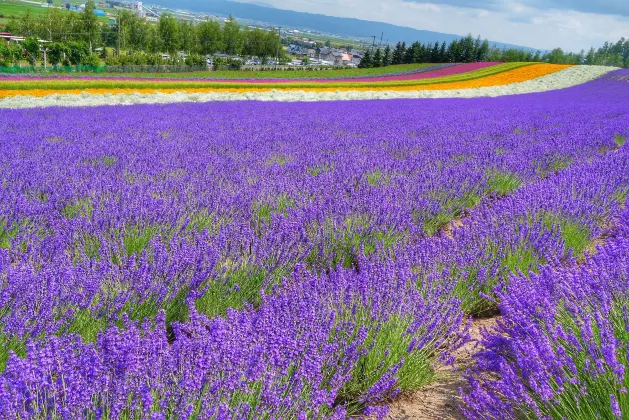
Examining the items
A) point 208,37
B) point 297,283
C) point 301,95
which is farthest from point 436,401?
point 208,37

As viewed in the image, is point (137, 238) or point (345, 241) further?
point (345, 241)

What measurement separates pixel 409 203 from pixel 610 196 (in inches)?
80.1

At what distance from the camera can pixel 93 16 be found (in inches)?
2514

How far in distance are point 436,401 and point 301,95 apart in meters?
19.5

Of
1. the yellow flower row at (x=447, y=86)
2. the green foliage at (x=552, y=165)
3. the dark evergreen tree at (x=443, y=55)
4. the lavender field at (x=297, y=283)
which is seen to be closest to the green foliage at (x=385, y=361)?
the lavender field at (x=297, y=283)

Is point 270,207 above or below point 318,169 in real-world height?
above

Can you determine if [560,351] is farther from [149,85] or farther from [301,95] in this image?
[149,85]

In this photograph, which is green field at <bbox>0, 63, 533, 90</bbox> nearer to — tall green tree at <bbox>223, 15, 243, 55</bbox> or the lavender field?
the lavender field

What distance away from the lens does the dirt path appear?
2254 mm

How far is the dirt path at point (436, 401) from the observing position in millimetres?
2254

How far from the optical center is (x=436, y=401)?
2.36 metres

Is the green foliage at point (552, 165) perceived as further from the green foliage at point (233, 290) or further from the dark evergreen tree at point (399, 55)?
the dark evergreen tree at point (399, 55)

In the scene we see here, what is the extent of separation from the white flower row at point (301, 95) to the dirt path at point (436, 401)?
13.5m

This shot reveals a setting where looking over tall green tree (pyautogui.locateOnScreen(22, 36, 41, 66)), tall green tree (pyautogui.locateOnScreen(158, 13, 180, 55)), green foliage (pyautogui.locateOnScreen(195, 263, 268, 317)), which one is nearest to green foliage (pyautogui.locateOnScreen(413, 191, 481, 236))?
green foliage (pyautogui.locateOnScreen(195, 263, 268, 317))
